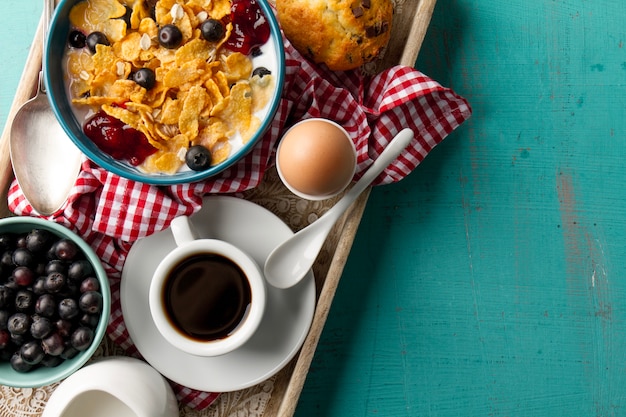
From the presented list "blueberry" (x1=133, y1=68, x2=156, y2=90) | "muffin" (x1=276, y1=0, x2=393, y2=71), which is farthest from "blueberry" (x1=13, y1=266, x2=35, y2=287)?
"muffin" (x1=276, y1=0, x2=393, y2=71)

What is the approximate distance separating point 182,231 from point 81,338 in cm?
22

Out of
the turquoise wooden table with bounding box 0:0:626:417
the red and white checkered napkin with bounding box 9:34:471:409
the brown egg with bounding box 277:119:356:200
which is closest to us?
the brown egg with bounding box 277:119:356:200

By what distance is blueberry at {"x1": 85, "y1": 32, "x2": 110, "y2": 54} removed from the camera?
3.37 ft

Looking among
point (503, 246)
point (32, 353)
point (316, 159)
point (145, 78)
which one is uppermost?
point (145, 78)

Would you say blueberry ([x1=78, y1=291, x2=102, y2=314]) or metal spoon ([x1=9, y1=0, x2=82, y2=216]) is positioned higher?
metal spoon ([x1=9, y1=0, x2=82, y2=216])

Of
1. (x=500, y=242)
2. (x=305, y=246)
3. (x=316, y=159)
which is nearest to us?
(x=316, y=159)

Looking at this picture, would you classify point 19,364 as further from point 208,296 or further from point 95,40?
point 95,40

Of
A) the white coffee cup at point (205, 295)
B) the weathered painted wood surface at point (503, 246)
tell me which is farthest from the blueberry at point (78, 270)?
the weathered painted wood surface at point (503, 246)

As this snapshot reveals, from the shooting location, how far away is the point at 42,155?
3.63 ft

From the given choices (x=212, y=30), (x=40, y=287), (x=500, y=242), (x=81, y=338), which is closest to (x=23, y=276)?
Answer: (x=40, y=287)

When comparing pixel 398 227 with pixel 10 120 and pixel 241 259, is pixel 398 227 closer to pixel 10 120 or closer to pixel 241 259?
pixel 241 259

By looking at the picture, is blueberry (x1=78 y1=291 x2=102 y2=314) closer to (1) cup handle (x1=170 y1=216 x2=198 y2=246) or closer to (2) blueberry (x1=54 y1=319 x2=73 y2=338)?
(2) blueberry (x1=54 y1=319 x2=73 y2=338)

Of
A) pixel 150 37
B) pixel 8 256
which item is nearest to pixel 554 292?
pixel 150 37

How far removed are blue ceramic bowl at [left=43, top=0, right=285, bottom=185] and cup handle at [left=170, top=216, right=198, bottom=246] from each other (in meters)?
0.06
